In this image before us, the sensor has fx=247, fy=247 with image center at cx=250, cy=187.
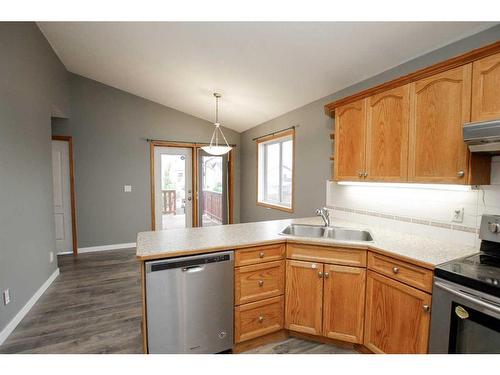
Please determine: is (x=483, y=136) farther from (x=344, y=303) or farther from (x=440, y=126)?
(x=344, y=303)

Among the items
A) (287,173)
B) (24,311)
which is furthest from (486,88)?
(24,311)

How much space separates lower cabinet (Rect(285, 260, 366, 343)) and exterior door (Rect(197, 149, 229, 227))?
11.7 feet

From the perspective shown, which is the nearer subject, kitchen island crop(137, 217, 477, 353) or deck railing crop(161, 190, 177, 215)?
kitchen island crop(137, 217, 477, 353)

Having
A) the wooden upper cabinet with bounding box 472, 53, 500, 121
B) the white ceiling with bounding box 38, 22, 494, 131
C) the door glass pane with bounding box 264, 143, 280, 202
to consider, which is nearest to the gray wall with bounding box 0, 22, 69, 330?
the white ceiling with bounding box 38, 22, 494, 131

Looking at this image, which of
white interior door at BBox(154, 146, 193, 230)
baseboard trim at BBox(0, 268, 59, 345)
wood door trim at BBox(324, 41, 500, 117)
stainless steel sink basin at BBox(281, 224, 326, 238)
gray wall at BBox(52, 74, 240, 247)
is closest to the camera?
wood door trim at BBox(324, 41, 500, 117)

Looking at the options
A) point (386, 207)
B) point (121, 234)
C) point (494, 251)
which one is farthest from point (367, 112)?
point (121, 234)

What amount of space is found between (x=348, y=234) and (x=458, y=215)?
812 mm

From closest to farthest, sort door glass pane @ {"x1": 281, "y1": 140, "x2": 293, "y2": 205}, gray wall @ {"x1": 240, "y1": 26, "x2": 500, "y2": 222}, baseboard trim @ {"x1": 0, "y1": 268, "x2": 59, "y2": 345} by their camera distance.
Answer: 1. baseboard trim @ {"x1": 0, "y1": 268, "x2": 59, "y2": 345}
2. gray wall @ {"x1": 240, "y1": 26, "x2": 500, "y2": 222}
3. door glass pane @ {"x1": 281, "y1": 140, "x2": 293, "y2": 205}

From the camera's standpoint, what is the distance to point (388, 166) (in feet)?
6.47

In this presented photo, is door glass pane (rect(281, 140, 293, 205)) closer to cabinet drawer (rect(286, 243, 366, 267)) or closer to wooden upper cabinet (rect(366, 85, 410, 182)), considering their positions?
wooden upper cabinet (rect(366, 85, 410, 182))

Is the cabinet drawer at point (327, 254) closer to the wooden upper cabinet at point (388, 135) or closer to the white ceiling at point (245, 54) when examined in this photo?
the wooden upper cabinet at point (388, 135)

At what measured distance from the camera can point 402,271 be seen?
60.9 inches

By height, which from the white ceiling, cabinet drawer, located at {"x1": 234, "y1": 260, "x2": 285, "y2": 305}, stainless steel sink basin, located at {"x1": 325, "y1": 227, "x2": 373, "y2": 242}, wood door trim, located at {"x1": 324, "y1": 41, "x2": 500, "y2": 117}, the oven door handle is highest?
the white ceiling

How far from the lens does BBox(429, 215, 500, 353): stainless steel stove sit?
1.14 metres
